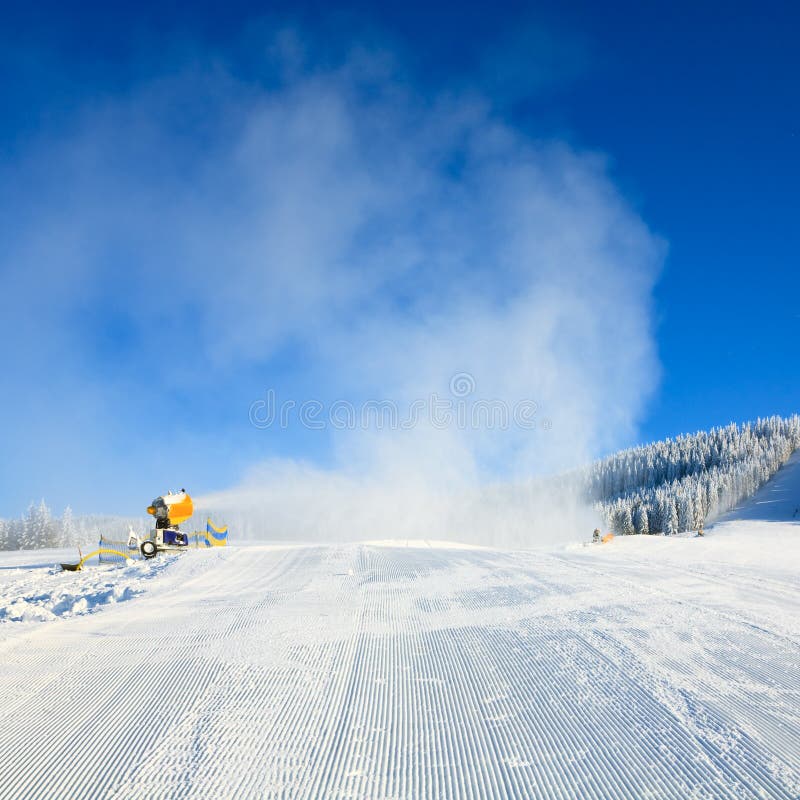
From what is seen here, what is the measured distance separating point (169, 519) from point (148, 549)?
4.47 ft

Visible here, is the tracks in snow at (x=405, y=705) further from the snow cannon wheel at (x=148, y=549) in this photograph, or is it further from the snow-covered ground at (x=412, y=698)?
the snow cannon wheel at (x=148, y=549)

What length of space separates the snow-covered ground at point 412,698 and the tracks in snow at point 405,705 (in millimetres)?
15

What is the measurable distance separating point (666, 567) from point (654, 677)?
29.2ft

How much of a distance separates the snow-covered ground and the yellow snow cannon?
36.6 feet

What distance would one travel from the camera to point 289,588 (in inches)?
375

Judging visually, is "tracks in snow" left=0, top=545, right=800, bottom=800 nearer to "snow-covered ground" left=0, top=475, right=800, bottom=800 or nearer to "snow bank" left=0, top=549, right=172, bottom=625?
"snow-covered ground" left=0, top=475, right=800, bottom=800

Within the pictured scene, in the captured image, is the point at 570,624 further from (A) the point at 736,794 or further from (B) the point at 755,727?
(A) the point at 736,794

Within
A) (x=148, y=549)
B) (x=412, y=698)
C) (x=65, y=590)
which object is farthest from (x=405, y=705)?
(x=148, y=549)

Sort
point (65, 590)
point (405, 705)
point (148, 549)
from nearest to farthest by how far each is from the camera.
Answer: point (405, 705)
point (65, 590)
point (148, 549)

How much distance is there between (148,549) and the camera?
17953 mm

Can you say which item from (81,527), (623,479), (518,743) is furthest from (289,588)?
(623,479)

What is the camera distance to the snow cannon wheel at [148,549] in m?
17.9

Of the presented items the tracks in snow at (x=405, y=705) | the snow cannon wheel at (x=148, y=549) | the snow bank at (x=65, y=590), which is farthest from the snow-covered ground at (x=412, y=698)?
the snow cannon wheel at (x=148, y=549)

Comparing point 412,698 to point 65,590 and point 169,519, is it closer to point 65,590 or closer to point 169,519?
point 65,590
